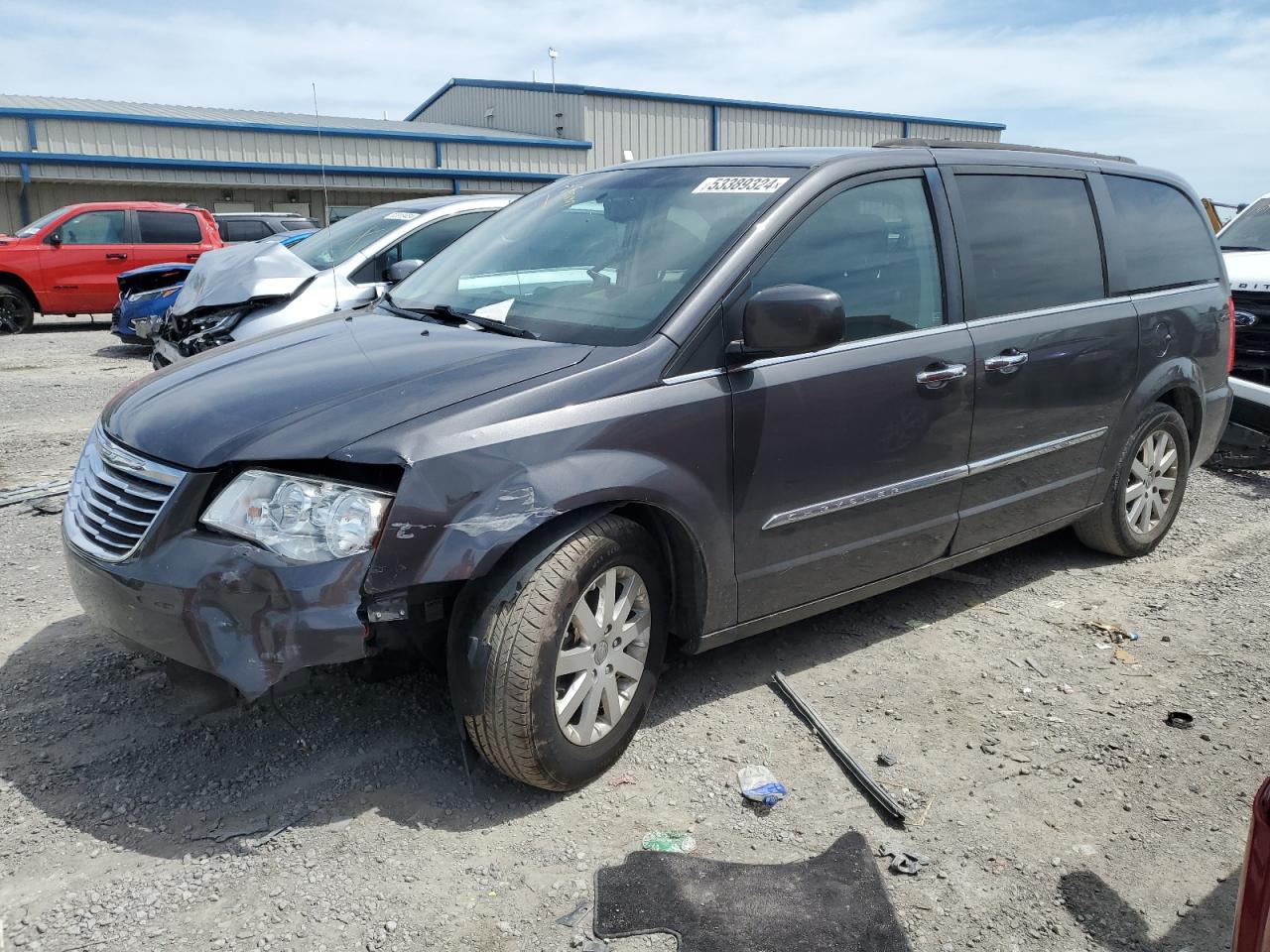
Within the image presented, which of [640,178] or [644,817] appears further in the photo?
[640,178]

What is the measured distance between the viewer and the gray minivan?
2.66 m

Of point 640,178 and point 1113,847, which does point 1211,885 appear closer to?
point 1113,847

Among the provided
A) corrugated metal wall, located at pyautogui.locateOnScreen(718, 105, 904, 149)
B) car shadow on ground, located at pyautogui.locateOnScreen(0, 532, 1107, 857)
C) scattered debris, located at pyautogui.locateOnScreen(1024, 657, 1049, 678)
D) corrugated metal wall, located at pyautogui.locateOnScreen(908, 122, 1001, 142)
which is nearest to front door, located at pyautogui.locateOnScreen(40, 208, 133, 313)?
car shadow on ground, located at pyautogui.locateOnScreen(0, 532, 1107, 857)

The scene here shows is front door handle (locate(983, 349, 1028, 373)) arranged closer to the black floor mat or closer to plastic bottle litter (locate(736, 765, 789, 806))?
plastic bottle litter (locate(736, 765, 789, 806))

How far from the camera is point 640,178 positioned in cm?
391

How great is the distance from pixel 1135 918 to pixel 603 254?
8.28ft

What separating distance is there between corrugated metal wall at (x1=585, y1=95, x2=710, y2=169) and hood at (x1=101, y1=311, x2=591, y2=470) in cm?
2923

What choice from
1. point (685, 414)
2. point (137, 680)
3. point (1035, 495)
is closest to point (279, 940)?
point (137, 680)

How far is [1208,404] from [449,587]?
422 centimetres

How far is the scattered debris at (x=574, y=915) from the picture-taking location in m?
2.50

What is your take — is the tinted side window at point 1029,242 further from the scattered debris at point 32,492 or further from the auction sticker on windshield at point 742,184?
the scattered debris at point 32,492

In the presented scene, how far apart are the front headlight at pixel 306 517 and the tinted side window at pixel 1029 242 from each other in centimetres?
247

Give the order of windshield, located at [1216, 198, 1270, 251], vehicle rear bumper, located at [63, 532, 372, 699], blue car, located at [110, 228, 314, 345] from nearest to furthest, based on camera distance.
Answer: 1. vehicle rear bumper, located at [63, 532, 372, 699]
2. windshield, located at [1216, 198, 1270, 251]
3. blue car, located at [110, 228, 314, 345]

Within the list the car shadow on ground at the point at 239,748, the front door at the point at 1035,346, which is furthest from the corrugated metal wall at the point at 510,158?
the car shadow on ground at the point at 239,748
